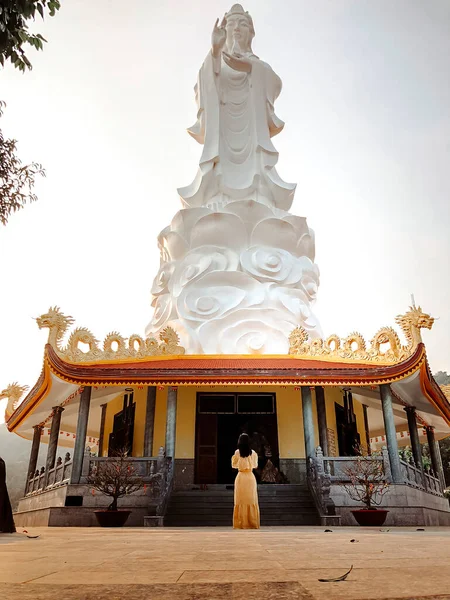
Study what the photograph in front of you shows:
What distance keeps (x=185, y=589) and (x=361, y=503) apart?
437 inches

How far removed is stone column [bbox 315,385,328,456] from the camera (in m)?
14.7

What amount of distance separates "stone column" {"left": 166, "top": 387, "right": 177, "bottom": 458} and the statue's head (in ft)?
62.4

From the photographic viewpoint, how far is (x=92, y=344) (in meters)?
15.5

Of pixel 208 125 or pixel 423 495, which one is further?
pixel 208 125

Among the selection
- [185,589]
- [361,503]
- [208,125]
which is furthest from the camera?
[208,125]

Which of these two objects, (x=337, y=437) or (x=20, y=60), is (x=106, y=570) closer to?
(x=20, y=60)

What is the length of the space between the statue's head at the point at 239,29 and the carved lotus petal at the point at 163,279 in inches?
468

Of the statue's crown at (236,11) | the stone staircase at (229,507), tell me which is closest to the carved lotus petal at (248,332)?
the stone staircase at (229,507)

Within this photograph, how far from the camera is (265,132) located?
945 inches

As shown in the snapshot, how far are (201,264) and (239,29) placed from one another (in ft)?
43.5

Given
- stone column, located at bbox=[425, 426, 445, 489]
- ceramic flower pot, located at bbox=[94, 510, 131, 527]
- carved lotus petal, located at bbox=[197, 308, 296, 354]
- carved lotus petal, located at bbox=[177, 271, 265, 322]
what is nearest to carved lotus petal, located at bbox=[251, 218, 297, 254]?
carved lotus petal, located at bbox=[177, 271, 265, 322]

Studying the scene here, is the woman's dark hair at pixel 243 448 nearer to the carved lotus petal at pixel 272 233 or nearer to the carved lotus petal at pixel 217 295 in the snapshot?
the carved lotus petal at pixel 217 295

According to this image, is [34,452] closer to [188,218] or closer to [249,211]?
[188,218]

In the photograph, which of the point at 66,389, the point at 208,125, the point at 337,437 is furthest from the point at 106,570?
the point at 208,125
